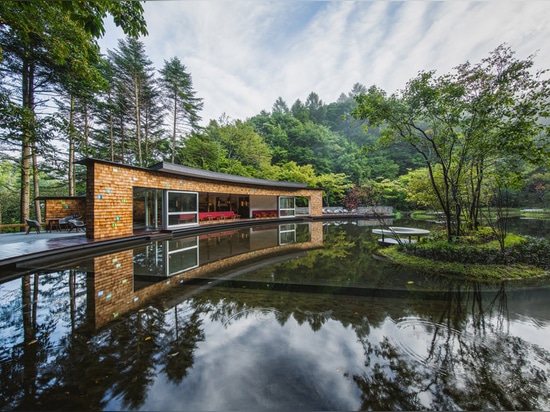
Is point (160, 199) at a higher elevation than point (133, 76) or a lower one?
lower

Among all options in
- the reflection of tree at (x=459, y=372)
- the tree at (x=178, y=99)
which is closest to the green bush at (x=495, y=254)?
the reflection of tree at (x=459, y=372)

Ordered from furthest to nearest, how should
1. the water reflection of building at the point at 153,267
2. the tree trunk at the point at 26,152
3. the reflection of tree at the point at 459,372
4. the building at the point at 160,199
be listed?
the tree trunk at the point at 26,152, the building at the point at 160,199, the water reflection of building at the point at 153,267, the reflection of tree at the point at 459,372

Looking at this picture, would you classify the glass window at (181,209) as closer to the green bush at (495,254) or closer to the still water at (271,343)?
the still water at (271,343)

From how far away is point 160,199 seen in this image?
12.0m

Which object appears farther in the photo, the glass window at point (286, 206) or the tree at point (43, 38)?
the glass window at point (286, 206)

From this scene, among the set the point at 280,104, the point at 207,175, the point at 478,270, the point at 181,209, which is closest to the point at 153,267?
the point at 181,209

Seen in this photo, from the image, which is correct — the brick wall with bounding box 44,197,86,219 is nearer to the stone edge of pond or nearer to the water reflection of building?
the water reflection of building

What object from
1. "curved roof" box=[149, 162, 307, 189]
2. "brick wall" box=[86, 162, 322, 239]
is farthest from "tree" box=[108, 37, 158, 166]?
"brick wall" box=[86, 162, 322, 239]

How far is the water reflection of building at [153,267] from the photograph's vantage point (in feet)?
10.8

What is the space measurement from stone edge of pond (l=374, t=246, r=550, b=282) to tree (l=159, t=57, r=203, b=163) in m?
20.3

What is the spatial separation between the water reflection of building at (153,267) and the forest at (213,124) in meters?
3.41

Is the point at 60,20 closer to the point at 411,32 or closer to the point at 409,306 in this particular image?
the point at 411,32

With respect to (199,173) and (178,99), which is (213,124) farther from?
(199,173)

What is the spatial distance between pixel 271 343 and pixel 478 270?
5063 mm
